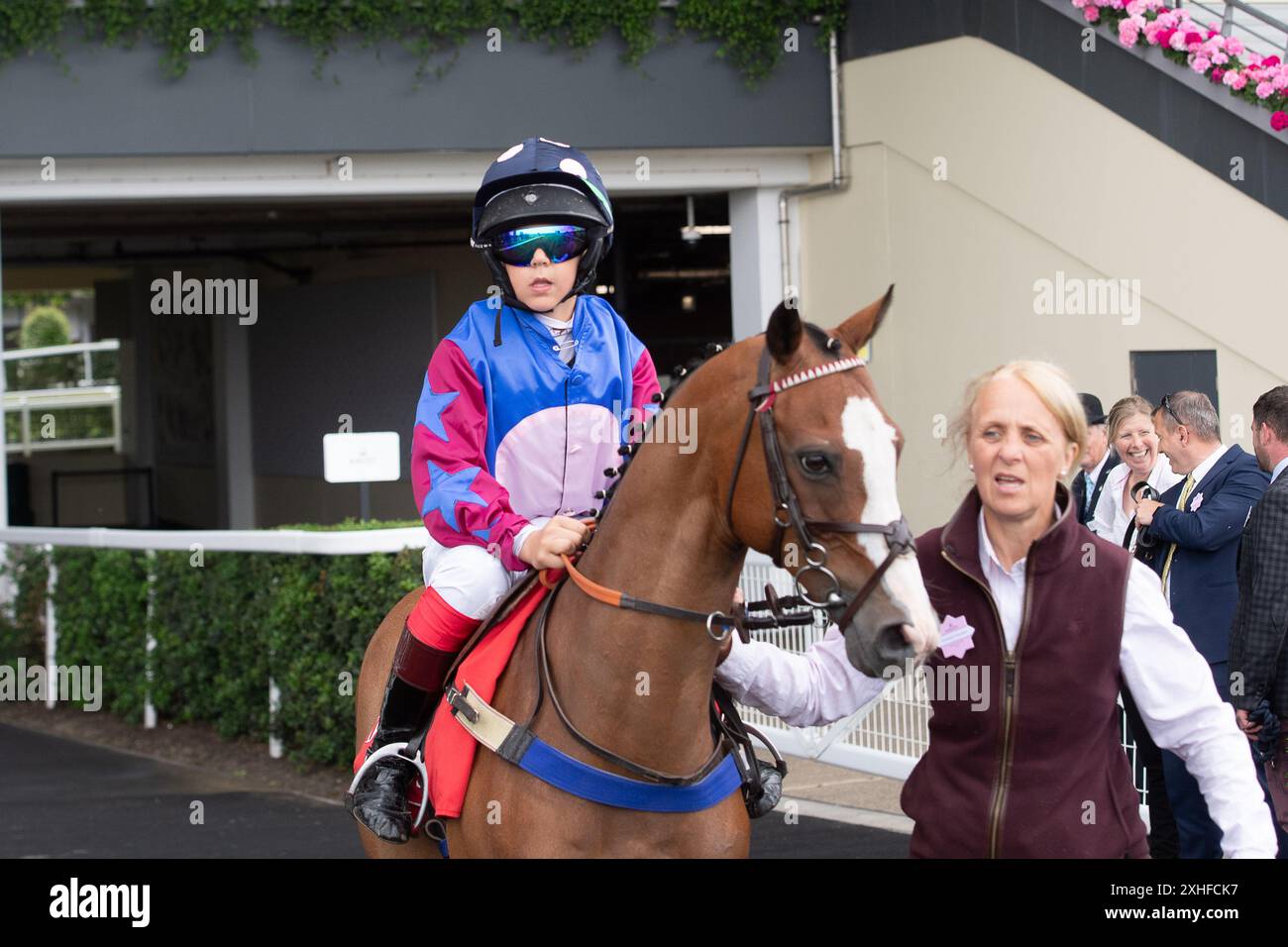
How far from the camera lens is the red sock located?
11.1 feet

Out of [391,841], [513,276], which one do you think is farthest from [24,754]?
[513,276]

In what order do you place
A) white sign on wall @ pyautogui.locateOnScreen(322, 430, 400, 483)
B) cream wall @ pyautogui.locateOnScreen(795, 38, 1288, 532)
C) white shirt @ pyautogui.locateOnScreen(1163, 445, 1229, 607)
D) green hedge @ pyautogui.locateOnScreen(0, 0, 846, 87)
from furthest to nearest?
1. green hedge @ pyautogui.locateOnScreen(0, 0, 846, 87)
2. cream wall @ pyautogui.locateOnScreen(795, 38, 1288, 532)
3. white sign on wall @ pyautogui.locateOnScreen(322, 430, 400, 483)
4. white shirt @ pyautogui.locateOnScreen(1163, 445, 1229, 607)

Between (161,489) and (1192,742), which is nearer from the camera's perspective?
(1192,742)

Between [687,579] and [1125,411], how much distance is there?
392cm

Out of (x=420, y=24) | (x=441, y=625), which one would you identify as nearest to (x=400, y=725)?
(x=441, y=625)

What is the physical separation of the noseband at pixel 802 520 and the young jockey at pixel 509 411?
610 millimetres

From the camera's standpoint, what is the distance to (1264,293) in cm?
866

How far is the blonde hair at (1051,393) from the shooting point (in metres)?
2.60

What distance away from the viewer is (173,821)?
7121 millimetres

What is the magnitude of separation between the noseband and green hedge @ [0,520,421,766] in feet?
15.7

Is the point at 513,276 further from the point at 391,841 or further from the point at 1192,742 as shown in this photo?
the point at 1192,742

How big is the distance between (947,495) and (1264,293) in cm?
258

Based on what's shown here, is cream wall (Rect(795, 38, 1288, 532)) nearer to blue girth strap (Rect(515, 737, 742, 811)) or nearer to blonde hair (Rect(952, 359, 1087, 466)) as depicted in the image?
blue girth strap (Rect(515, 737, 742, 811))

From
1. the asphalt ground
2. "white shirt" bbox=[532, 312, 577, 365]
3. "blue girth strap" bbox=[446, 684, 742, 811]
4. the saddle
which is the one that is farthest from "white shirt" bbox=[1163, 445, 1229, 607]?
"white shirt" bbox=[532, 312, 577, 365]
